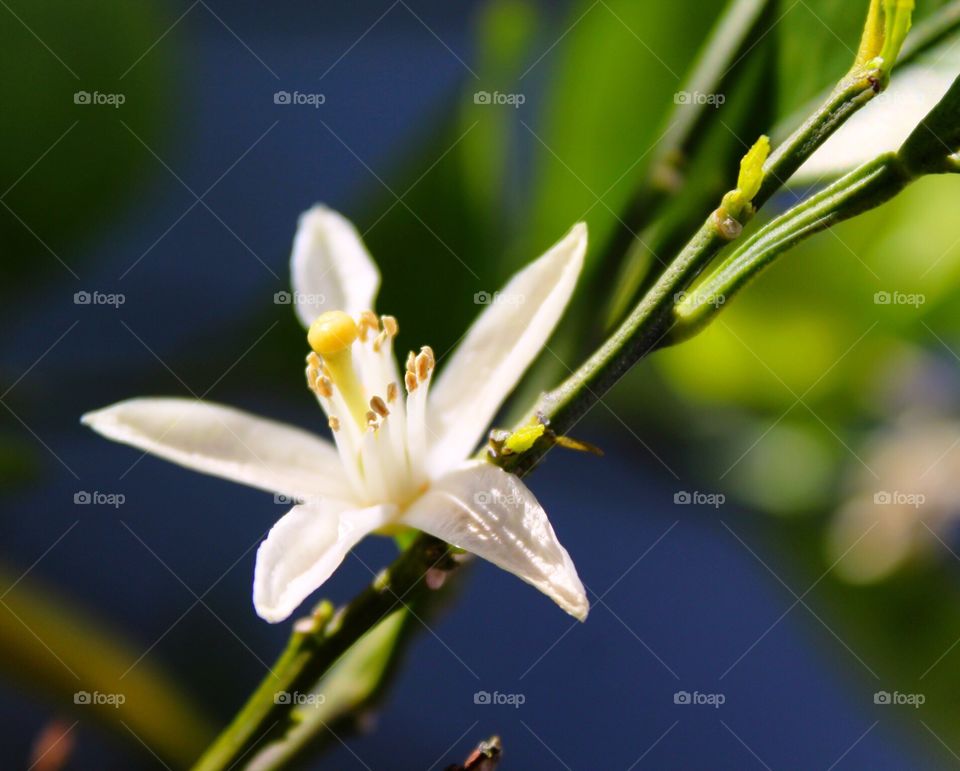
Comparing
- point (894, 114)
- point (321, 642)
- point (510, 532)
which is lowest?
point (321, 642)

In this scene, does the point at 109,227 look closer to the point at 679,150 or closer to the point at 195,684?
the point at 195,684

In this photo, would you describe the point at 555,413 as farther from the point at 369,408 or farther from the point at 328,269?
the point at 328,269

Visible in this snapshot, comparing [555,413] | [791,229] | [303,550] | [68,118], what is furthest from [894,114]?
[68,118]

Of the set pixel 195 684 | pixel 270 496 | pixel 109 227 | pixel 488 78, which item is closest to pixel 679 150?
pixel 488 78

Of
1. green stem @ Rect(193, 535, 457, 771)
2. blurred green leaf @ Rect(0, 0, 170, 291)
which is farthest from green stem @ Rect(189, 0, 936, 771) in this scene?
blurred green leaf @ Rect(0, 0, 170, 291)

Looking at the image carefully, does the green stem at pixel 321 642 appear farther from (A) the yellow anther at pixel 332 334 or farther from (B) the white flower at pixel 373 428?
(A) the yellow anther at pixel 332 334

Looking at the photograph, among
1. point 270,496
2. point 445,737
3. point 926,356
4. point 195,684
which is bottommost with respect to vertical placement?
point 195,684
